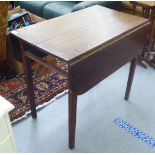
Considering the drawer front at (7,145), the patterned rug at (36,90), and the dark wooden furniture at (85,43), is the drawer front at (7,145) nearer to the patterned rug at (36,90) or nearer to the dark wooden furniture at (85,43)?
the dark wooden furniture at (85,43)

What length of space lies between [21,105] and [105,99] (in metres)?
0.75

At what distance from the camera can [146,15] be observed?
229cm

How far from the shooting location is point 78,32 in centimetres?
139

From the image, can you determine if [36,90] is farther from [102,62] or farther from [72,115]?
[102,62]

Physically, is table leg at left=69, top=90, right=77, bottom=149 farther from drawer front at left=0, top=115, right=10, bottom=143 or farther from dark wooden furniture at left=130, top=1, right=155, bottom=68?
dark wooden furniture at left=130, top=1, right=155, bottom=68

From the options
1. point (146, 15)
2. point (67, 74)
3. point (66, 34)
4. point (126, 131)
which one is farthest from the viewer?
point (146, 15)

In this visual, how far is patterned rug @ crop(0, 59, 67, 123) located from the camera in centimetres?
188

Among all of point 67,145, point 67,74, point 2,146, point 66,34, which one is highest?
point 66,34

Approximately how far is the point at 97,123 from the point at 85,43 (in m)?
0.77

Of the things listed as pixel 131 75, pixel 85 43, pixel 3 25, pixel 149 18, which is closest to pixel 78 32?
pixel 85 43

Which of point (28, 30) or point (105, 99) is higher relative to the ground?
point (28, 30)

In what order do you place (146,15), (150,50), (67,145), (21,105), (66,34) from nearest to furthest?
(66,34) → (67,145) → (21,105) → (146,15) → (150,50)

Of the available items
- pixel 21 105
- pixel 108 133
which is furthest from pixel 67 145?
pixel 21 105

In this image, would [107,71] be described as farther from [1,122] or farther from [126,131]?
[1,122]
